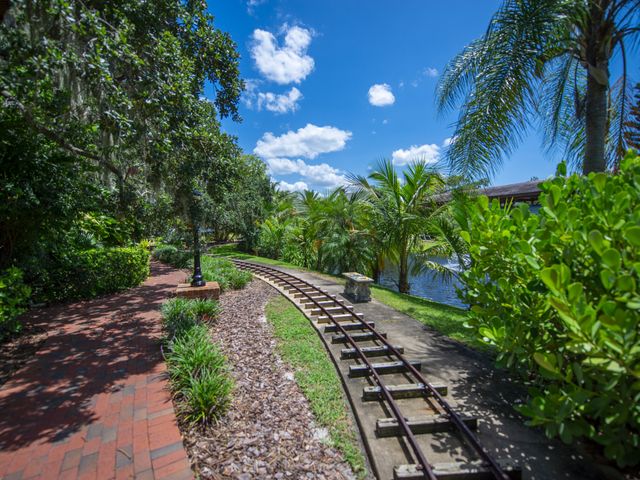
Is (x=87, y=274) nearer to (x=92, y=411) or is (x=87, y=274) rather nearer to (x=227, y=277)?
(x=227, y=277)

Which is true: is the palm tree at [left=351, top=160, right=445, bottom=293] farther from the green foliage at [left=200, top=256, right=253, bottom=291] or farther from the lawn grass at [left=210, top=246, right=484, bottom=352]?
the green foliage at [left=200, top=256, right=253, bottom=291]

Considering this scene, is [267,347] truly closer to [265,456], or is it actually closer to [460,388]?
[265,456]

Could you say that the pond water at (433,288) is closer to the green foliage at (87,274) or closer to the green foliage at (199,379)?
the green foliage at (199,379)

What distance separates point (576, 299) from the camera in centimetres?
175

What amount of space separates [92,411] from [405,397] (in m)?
4.32

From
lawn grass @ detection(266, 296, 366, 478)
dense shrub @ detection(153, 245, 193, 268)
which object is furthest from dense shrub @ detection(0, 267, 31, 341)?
dense shrub @ detection(153, 245, 193, 268)

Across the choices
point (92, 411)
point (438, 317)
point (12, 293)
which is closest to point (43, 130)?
point (12, 293)

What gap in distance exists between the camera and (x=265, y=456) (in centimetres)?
318

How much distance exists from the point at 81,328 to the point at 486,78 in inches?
397

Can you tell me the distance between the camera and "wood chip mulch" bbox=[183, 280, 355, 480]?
3.00 m

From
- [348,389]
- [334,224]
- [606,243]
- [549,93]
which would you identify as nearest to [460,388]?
[348,389]

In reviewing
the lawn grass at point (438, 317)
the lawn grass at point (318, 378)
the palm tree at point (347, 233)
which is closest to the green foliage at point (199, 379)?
the lawn grass at point (318, 378)

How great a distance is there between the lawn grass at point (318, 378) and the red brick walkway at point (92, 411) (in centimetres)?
168

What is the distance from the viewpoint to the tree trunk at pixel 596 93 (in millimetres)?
4840
